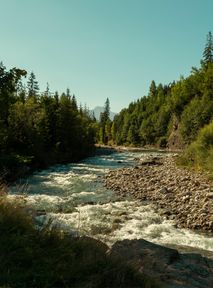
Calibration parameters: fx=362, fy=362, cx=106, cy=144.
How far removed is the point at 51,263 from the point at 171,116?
91796mm

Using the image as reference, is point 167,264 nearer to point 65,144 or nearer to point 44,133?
point 44,133

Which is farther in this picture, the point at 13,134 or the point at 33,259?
the point at 13,134

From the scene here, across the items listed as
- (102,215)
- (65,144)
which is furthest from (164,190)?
(65,144)

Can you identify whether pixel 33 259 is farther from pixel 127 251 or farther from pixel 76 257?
pixel 127 251

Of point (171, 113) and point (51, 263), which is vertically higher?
point (171, 113)

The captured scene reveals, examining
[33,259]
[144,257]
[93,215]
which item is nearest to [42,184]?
[93,215]

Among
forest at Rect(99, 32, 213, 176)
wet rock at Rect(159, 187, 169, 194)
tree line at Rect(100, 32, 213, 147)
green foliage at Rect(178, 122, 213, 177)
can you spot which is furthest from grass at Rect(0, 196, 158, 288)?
tree line at Rect(100, 32, 213, 147)

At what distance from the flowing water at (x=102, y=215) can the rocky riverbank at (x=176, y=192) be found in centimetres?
71

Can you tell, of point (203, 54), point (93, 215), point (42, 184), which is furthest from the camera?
point (203, 54)

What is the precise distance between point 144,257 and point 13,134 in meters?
28.0

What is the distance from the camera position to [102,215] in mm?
14977

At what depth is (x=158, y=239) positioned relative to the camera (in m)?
12.0

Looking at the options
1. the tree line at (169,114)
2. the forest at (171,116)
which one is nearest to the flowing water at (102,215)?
the forest at (171,116)

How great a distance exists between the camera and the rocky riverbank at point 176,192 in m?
14.4
